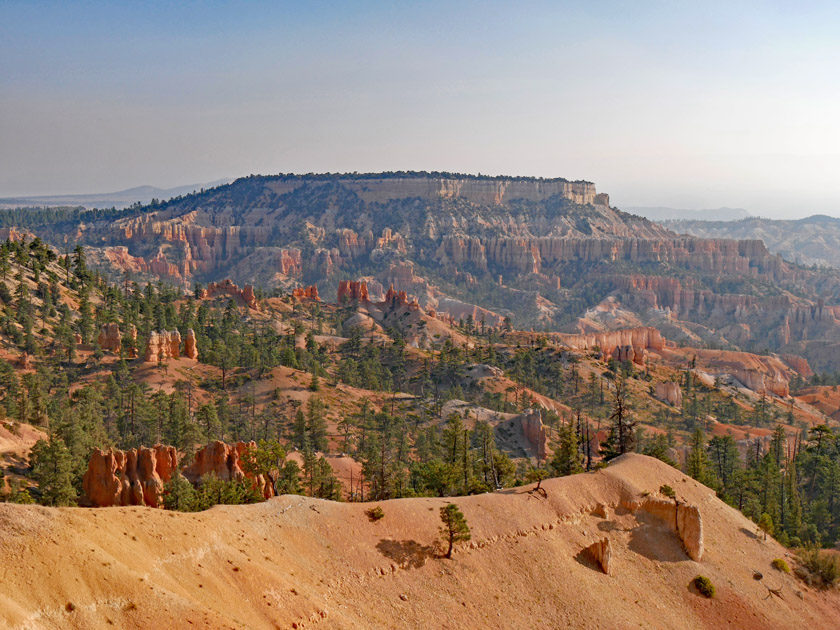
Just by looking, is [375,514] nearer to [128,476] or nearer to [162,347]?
[128,476]

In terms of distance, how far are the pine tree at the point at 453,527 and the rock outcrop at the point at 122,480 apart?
67.8 ft

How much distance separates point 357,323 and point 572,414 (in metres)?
61.1

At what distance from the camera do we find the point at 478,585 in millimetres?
39312

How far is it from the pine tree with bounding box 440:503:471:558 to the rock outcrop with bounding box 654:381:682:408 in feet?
329

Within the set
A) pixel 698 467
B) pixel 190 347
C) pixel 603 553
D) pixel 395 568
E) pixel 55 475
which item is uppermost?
pixel 55 475

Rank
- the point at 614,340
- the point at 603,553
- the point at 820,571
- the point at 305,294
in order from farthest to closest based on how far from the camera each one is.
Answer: the point at 305,294 < the point at 614,340 < the point at 820,571 < the point at 603,553

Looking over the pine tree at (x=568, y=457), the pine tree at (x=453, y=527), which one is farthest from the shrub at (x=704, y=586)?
the pine tree at (x=453, y=527)

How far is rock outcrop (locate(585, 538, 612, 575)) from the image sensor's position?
4388 centimetres

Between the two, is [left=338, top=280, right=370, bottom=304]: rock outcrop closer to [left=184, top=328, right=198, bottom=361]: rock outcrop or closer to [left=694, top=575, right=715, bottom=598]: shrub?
[left=184, top=328, right=198, bottom=361]: rock outcrop

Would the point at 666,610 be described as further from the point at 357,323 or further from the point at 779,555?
the point at 357,323

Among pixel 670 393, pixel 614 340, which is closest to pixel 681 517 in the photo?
pixel 670 393

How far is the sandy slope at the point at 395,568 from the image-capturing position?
26375 mm

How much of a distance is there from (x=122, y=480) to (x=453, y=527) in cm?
2392

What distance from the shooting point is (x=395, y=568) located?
38.0m
